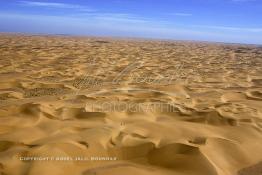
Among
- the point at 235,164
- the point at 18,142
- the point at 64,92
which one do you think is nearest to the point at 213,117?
the point at 235,164

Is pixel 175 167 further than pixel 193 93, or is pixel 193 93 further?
pixel 193 93

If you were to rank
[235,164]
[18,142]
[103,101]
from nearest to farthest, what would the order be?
[235,164] < [18,142] < [103,101]

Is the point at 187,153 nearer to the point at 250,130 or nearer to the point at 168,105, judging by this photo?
the point at 250,130

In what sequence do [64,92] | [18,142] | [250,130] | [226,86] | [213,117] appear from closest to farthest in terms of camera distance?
[18,142]
[250,130]
[213,117]
[64,92]
[226,86]

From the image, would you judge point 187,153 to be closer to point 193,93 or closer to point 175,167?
point 175,167

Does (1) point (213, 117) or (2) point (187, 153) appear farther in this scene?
(1) point (213, 117)

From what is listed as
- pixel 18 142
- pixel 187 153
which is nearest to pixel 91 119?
pixel 18 142

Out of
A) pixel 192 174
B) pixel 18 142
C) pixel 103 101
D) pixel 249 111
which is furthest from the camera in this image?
pixel 103 101

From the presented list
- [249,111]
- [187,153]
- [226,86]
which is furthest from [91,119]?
[226,86]

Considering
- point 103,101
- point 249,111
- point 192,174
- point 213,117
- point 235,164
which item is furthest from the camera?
point 103,101
